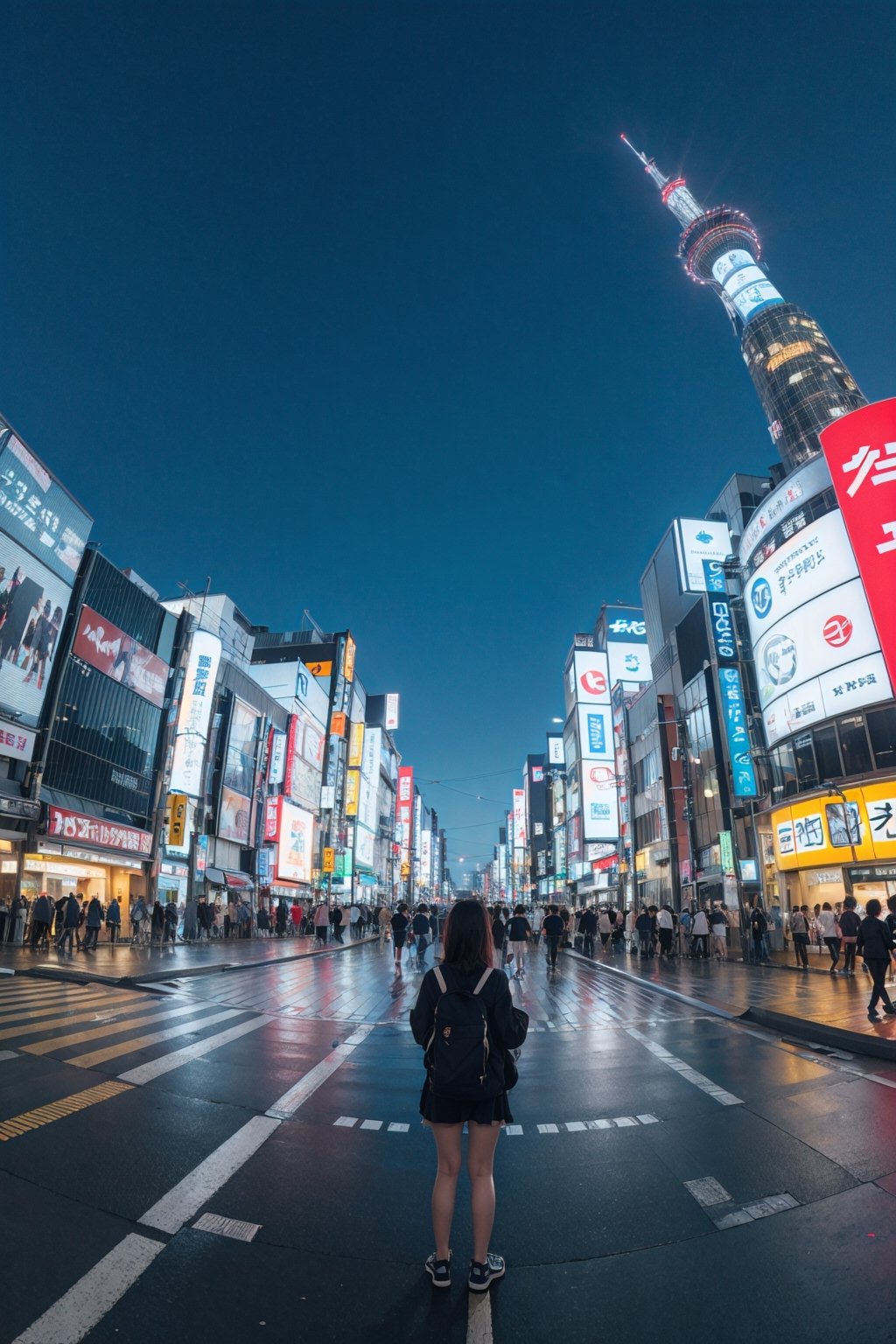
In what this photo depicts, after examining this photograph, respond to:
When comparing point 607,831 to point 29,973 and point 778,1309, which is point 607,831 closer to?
point 29,973

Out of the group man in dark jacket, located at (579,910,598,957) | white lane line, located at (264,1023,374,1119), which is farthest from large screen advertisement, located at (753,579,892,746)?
white lane line, located at (264,1023,374,1119)

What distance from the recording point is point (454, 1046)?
3480mm

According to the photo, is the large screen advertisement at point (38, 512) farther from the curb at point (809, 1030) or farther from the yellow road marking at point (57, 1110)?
the curb at point (809, 1030)

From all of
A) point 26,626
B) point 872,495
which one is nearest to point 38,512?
point 26,626

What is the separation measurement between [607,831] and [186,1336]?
7168 cm

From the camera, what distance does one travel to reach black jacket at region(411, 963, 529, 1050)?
11.8 ft

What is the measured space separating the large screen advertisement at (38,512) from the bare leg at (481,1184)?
1244 inches

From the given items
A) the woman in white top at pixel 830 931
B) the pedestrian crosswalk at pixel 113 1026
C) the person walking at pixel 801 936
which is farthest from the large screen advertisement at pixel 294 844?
the pedestrian crosswalk at pixel 113 1026

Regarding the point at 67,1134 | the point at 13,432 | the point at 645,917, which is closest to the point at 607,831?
the point at 645,917

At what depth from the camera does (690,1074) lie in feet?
25.3

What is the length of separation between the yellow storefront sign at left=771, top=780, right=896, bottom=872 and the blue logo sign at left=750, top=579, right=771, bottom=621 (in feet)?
31.2

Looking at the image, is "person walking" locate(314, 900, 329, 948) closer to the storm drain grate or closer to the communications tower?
the storm drain grate

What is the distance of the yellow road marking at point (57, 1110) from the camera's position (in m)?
5.14

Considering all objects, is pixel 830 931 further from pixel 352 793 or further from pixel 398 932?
pixel 352 793
